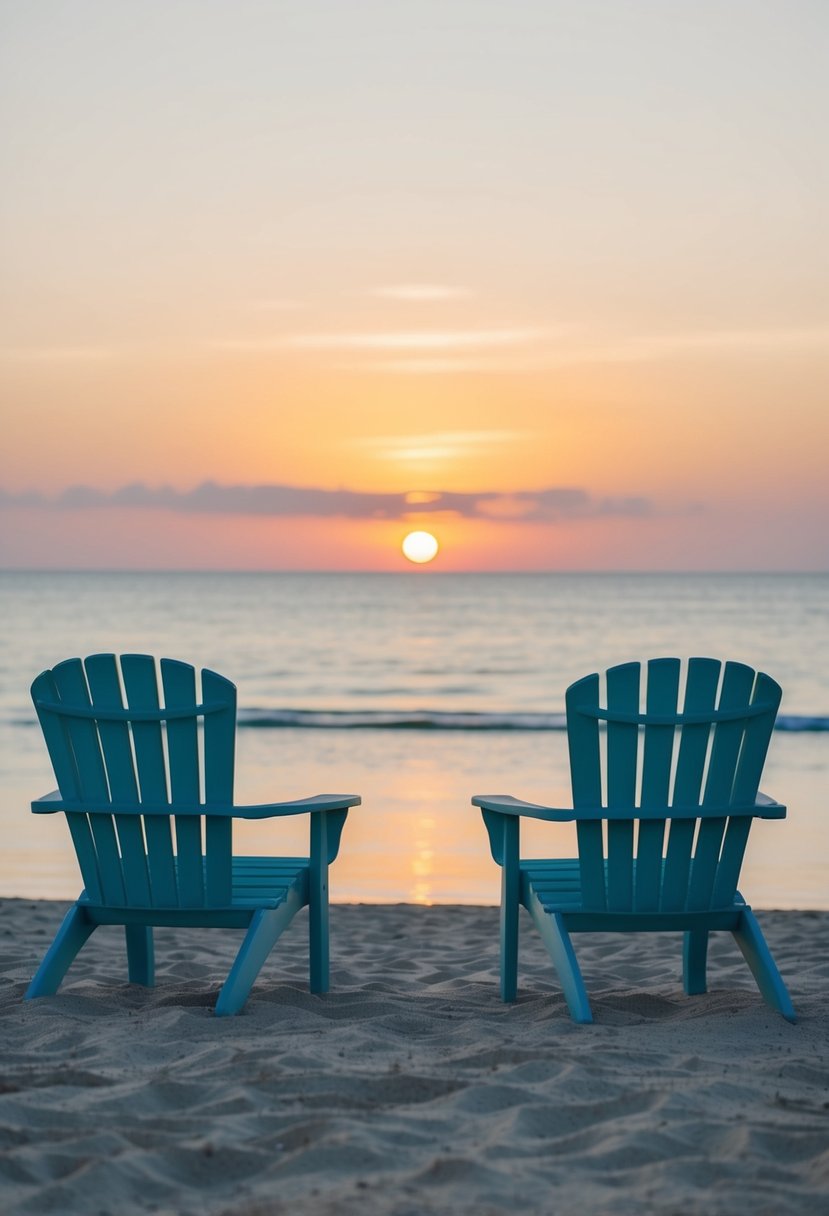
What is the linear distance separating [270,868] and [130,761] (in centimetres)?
71

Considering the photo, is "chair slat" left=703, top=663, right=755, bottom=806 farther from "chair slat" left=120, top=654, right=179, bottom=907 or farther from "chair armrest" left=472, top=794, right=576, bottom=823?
"chair slat" left=120, top=654, right=179, bottom=907

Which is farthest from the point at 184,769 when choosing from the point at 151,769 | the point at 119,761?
the point at 119,761

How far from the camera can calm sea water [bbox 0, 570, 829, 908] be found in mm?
7523

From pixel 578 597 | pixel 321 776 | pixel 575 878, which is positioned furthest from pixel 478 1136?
pixel 578 597

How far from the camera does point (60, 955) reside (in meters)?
3.95

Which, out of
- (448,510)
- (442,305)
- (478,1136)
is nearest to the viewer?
(478,1136)

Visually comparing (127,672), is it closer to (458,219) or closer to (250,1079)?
(250,1079)

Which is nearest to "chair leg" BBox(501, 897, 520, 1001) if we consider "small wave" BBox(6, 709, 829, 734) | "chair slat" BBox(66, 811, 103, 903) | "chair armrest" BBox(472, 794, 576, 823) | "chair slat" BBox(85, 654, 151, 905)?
"chair armrest" BBox(472, 794, 576, 823)

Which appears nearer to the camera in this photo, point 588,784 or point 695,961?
point 588,784

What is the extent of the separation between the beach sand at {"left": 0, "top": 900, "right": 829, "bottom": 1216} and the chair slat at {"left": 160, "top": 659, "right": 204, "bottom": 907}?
452 millimetres

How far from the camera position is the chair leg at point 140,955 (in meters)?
4.27

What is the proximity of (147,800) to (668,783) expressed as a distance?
66.0 inches

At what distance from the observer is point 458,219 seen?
15.0 metres

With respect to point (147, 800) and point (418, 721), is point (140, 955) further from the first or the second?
point (418, 721)
